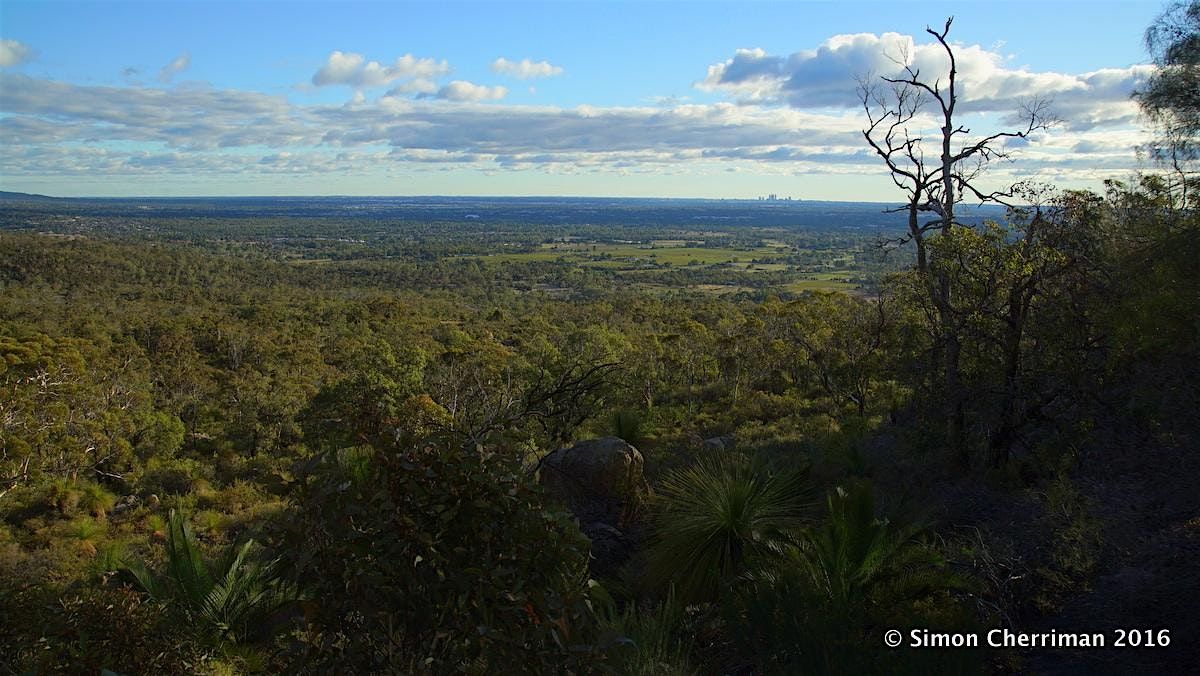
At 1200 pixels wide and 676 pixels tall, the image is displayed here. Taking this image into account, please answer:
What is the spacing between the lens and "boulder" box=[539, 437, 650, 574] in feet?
27.5

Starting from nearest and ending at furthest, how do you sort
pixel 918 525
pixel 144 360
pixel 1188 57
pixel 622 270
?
pixel 918 525
pixel 1188 57
pixel 144 360
pixel 622 270

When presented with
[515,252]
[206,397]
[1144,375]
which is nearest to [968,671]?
[1144,375]

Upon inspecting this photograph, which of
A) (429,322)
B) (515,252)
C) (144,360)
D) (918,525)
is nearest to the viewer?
(918,525)

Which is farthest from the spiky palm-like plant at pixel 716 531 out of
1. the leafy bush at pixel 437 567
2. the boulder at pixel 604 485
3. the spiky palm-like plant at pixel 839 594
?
the leafy bush at pixel 437 567

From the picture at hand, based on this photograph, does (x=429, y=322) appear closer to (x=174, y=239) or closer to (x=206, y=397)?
(x=206, y=397)

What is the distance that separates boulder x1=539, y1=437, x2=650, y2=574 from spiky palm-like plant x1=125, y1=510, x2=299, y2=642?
11.3 ft

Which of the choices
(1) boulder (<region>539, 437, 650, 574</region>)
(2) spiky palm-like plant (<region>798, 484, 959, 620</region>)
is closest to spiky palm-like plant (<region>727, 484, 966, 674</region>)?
(2) spiky palm-like plant (<region>798, 484, 959, 620</region>)

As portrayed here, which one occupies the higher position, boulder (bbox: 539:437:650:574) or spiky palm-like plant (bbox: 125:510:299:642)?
spiky palm-like plant (bbox: 125:510:299:642)

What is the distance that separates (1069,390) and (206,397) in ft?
105

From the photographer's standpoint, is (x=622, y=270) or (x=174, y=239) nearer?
(x=622, y=270)

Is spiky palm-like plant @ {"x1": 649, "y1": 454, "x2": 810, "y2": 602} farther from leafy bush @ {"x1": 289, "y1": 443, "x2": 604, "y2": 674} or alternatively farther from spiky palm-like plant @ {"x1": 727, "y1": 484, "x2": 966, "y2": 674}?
leafy bush @ {"x1": 289, "y1": 443, "x2": 604, "y2": 674}

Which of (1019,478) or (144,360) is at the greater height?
(1019,478)

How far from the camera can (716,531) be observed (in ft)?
20.7

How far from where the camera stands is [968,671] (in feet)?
12.1
